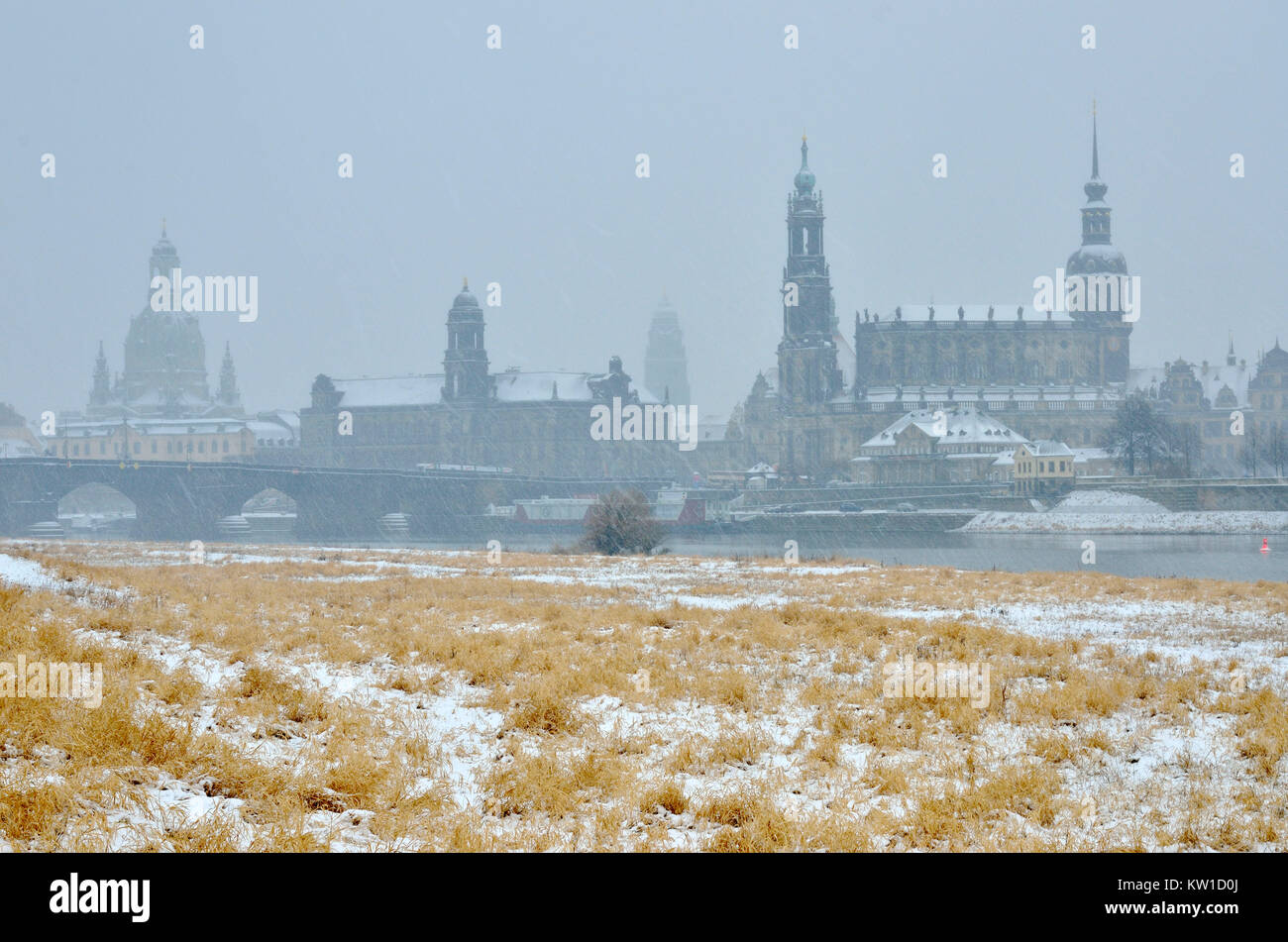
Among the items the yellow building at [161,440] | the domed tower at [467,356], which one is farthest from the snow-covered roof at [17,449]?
the domed tower at [467,356]

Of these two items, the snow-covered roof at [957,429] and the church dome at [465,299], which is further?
the church dome at [465,299]

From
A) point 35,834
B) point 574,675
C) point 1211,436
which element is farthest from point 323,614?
point 1211,436

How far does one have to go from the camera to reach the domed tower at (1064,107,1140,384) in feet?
513

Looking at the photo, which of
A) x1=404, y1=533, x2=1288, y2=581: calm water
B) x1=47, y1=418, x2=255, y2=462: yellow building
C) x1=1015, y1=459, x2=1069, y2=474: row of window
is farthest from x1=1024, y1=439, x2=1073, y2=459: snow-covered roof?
x1=47, y1=418, x2=255, y2=462: yellow building

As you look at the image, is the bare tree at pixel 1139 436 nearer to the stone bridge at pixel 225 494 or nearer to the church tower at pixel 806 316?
the church tower at pixel 806 316

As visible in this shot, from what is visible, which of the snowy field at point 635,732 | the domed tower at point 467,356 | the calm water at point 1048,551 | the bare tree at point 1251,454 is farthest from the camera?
the domed tower at point 467,356

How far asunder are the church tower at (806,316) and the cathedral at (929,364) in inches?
4.9

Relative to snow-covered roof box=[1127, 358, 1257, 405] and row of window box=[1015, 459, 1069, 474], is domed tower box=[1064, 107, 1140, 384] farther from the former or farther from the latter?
row of window box=[1015, 459, 1069, 474]

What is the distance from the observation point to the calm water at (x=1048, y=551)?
1993 inches

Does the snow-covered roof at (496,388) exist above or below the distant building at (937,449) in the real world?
above

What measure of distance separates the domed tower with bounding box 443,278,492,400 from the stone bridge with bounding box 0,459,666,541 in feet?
159

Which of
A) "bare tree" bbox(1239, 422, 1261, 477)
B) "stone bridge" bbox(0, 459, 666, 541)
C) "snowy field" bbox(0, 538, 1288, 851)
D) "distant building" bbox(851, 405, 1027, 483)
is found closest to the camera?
"snowy field" bbox(0, 538, 1288, 851)

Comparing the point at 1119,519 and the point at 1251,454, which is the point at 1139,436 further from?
the point at 1119,519

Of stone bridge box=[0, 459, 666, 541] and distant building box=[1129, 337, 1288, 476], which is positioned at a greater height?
distant building box=[1129, 337, 1288, 476]
